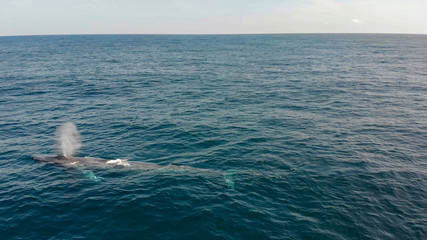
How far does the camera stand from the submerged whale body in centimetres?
3400

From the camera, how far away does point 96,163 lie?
114 feet

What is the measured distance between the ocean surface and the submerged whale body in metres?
0.88

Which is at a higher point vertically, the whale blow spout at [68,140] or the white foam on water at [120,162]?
the whale blow spout at [68,140]

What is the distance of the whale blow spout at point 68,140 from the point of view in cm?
3903

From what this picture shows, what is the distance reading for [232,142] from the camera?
41156mm

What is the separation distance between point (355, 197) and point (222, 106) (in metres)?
35.1

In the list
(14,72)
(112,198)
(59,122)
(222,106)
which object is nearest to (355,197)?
(112,198)

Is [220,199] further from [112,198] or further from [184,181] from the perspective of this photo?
[112,198]

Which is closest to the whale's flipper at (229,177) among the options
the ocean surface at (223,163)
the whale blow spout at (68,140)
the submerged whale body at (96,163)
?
the ocean surface at (223,163)

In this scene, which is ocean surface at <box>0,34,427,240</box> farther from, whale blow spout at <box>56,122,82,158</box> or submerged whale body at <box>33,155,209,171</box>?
whale blow spout at <box>56,122,82,158</box>

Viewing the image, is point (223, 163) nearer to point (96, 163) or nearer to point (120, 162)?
point (120, 162)

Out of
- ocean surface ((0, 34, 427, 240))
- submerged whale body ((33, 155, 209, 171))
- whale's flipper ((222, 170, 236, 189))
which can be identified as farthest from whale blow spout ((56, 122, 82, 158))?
whale's flipper ((222, 170, 236, 189))

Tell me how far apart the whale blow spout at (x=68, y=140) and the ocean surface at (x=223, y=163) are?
1413 millimetres

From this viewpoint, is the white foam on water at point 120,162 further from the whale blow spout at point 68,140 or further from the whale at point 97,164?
the whale blow spout at point 68,140
